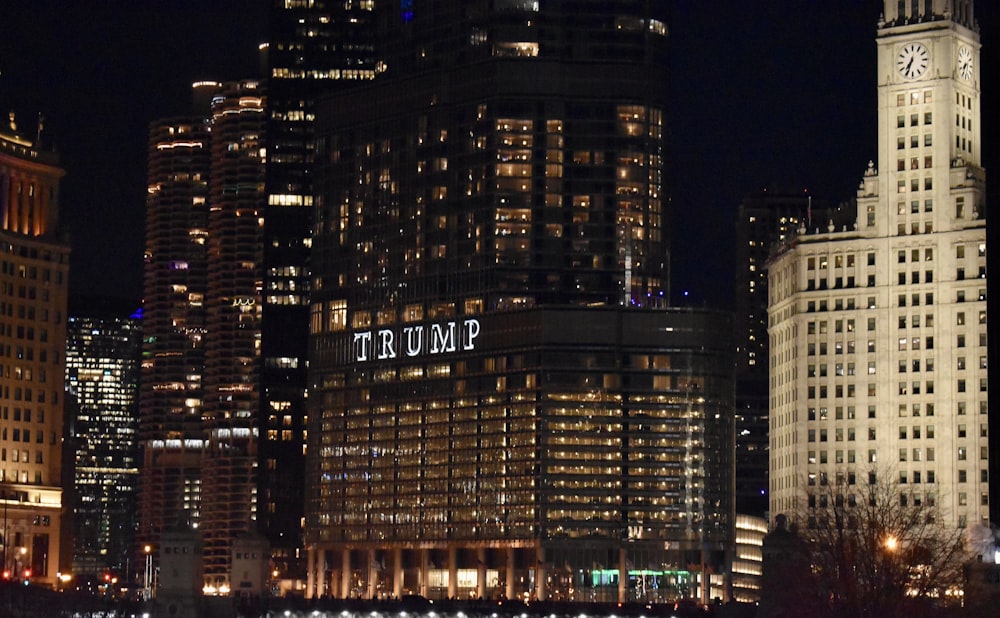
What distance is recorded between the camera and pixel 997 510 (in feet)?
643

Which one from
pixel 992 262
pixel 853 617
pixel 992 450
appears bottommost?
pixel 853 617

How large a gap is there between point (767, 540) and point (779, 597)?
28.8ft

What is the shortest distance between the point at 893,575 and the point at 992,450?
37.5m

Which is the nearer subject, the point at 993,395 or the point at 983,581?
the point at 983,581

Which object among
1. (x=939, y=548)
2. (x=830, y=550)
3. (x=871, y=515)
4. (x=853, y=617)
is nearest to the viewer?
(x=853, y=617)

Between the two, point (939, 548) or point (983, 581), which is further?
point (939, 548)

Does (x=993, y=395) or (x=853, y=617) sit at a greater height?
(x=993, y=395)

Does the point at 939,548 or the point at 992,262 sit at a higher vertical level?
the point at 992,262

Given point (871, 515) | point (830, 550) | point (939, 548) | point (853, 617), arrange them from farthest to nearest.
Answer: point (939, 548)
point (871, 515)
point (830, 550)
point (853, 617)

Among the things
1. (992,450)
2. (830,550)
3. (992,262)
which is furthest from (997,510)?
(830,550)

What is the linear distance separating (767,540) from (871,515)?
1474 cm

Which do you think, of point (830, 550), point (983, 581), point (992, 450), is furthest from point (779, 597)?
point (992, 450)

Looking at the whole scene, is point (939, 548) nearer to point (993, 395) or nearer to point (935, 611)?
point (993, 395)

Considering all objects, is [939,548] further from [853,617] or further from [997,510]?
[853,617]
